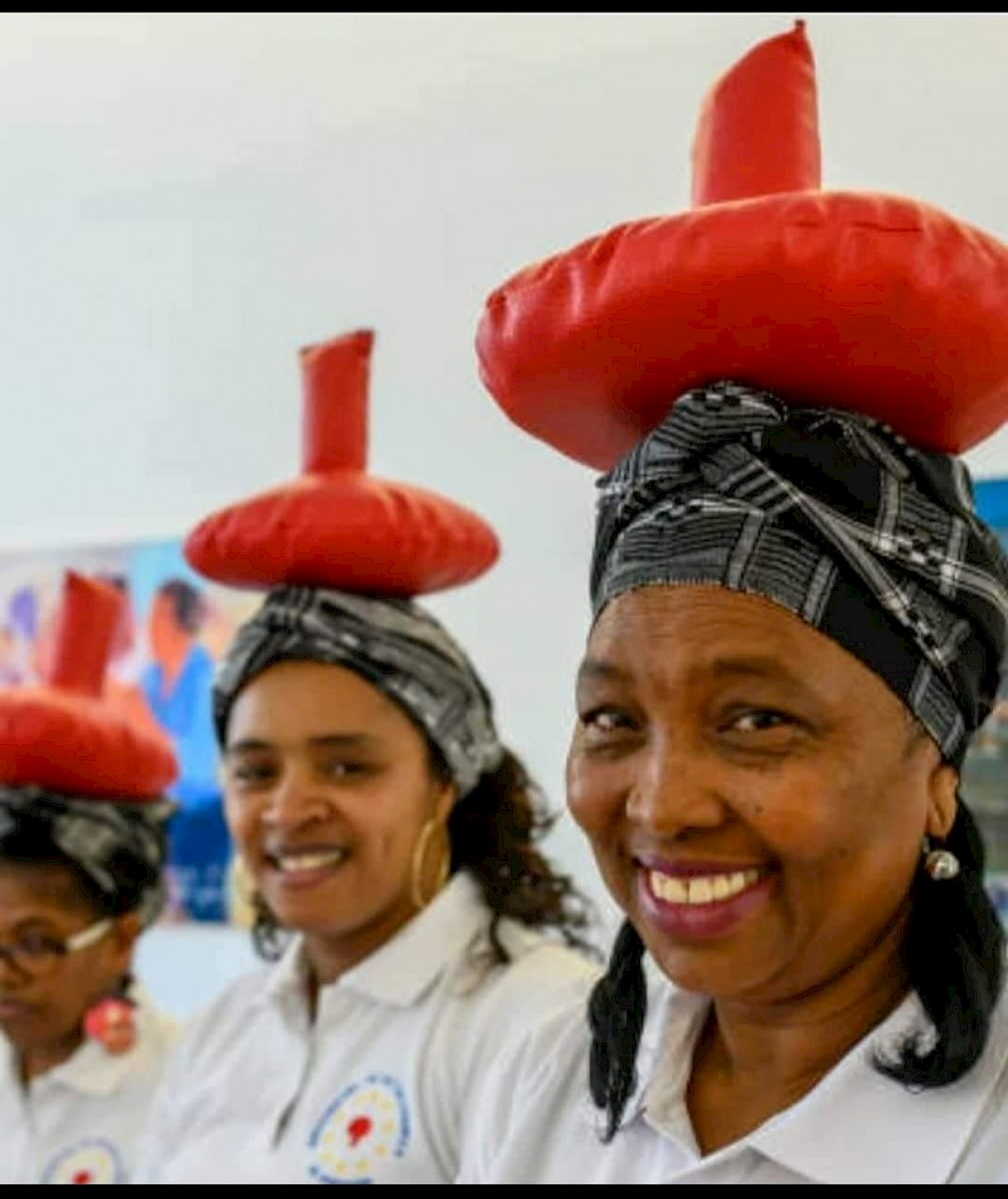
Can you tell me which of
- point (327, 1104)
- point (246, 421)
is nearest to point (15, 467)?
point (246, 421)

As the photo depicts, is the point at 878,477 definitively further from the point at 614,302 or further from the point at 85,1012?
the point at 85,1012

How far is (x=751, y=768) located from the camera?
0.82 metres

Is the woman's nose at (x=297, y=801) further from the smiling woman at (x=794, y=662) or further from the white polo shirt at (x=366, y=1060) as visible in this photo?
the smiling woman at (x=794, y=662)

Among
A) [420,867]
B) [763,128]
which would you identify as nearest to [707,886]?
[763,128]

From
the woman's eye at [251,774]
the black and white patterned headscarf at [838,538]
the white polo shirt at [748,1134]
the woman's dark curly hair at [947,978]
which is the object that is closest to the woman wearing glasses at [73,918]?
the woman's eye at [251,774]

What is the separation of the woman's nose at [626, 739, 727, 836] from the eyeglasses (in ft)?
4.52

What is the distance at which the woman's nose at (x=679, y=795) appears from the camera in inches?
32.2

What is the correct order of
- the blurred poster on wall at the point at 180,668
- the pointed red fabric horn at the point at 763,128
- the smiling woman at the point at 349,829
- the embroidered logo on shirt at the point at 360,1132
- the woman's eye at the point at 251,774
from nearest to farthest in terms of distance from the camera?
the pointed red fabric horn at the point at 763,128, the embroidered logo on shirt at the point at 360,1132, the smiling woman at the point at 349,829, the woman's eye at the point at 251,774, the blurred poster on wall at the point at 180,668

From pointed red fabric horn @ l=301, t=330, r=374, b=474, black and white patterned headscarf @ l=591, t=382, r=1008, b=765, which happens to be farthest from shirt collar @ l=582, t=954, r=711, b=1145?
pointed red fabric horn @ l=301, t=330, r=374, b=474

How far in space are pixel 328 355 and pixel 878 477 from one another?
0.98 m

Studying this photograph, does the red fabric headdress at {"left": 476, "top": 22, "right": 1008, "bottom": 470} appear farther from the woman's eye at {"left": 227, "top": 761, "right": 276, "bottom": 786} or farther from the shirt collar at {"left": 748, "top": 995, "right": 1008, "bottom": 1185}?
the woman's eye at {"left": 227, "top": 761, "right": 276, "bottom": 786}

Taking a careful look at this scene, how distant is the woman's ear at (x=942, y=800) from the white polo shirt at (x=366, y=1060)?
2.27 ft

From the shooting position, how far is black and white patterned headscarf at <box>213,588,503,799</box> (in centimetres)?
166

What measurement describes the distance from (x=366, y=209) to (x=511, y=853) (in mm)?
1064
